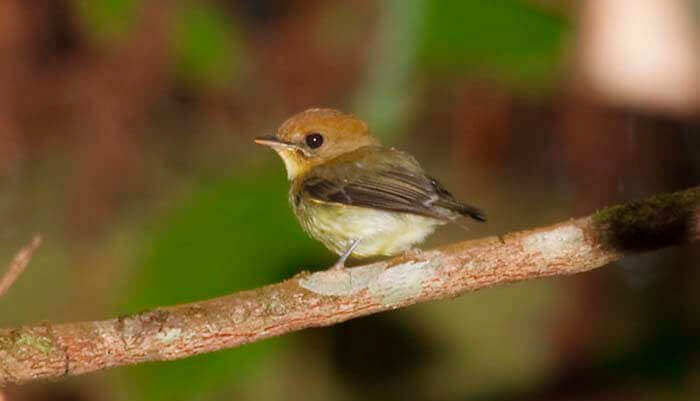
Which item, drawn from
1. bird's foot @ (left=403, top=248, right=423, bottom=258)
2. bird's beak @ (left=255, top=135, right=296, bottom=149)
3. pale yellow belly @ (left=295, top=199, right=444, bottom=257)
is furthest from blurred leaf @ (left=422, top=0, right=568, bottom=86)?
bird's foot @ (left=403, top=248, right=423, bottom=258)

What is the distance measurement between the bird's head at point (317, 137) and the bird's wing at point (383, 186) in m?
0.08

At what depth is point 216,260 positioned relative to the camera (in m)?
4.45

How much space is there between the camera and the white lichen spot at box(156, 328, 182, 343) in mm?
3137

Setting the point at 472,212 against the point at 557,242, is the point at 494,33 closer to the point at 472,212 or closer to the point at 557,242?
the point at 472,212

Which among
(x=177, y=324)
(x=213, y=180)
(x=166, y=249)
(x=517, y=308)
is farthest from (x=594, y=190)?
(x=177, y=324)

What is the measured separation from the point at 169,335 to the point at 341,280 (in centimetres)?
51

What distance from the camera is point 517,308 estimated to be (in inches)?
257

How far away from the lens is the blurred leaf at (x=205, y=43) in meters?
5.57

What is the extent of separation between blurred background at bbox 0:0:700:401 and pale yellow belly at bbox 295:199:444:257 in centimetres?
193

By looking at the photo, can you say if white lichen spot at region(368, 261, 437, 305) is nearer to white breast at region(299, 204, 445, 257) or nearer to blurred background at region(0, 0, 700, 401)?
white breast at region(299, 204, 445, 257)

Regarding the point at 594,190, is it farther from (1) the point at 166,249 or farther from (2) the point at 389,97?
(1) the point at 166,249

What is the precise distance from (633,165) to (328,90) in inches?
74.8

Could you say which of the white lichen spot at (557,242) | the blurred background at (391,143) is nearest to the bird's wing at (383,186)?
the white lichen spot at (557,242)

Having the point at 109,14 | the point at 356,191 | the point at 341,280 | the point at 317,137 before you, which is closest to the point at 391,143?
the point at 109,14
